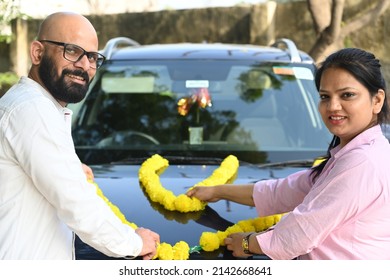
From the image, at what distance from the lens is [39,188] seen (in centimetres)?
196

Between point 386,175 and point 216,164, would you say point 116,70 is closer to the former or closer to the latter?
point 216,164

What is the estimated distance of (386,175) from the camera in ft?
6.93

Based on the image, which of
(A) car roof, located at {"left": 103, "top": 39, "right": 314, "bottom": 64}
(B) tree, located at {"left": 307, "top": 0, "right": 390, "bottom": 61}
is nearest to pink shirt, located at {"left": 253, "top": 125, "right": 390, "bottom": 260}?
(A) car roof, located at {"left": 103, "top": 39, "right": 314, "bottom": 64}

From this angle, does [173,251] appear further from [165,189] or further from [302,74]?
[302,74]

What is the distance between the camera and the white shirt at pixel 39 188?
76.1 inches

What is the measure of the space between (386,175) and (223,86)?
80.4 inches

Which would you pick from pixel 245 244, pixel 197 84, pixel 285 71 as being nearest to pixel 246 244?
pixel 245 244

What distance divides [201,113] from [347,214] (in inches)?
75.8

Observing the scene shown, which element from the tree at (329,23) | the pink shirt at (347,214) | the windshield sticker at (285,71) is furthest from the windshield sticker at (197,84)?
the tree at (329,23)

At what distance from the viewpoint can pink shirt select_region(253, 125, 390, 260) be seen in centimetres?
211

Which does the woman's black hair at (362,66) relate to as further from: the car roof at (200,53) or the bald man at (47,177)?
the car roof at (200,53)

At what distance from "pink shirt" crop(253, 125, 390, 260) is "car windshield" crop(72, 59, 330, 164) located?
136 cm

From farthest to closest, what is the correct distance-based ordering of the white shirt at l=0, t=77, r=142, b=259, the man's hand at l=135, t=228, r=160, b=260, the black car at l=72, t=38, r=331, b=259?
1. the black car at l=72, t=38, r=331, b=259
2. the man's hand at l=135, t=228, r=160, b=260
3. the white shirt at l=0, t=77, r=142, b=259

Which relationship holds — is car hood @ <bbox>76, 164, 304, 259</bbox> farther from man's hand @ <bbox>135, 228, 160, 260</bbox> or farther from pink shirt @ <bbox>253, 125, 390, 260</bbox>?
pink shirt @ <bbox>253, 125, 390, 260</bbox>
